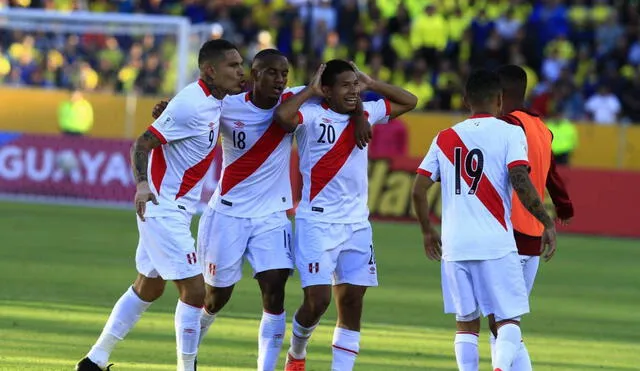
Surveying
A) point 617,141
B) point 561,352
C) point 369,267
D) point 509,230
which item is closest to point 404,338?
point 561,352

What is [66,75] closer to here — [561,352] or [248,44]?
[248,44]

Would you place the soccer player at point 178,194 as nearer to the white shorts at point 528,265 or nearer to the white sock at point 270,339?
the white sock at point 270,339

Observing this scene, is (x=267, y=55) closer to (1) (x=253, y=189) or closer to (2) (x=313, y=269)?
(1) (x=253, y=189)

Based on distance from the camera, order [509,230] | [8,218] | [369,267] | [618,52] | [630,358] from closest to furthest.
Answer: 1. [509,230]
2. [369,267]
3. [630,358]
4. [8,218]
5. [618,52]

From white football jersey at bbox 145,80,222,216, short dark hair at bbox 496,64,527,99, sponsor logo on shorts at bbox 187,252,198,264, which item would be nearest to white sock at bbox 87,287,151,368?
sponsor logo on shorts at bbox 187,252,198,264

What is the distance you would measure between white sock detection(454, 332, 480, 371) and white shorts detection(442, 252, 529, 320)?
0.14 m

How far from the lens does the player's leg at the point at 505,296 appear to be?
8.89 meters

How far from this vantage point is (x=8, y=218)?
22969 millimetres

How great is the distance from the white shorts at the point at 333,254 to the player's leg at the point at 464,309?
868 mm

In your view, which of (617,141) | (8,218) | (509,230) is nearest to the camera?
(509,230)

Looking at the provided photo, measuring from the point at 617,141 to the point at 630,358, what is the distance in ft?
53.8

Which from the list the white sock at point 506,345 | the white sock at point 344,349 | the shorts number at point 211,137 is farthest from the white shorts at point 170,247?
the white sock at point 506,345

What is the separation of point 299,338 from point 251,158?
127 centimetres

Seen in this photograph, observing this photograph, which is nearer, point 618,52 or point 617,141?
point 617,141
